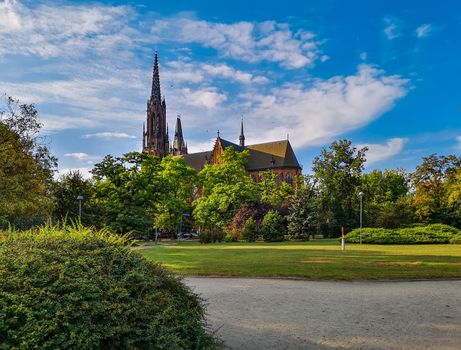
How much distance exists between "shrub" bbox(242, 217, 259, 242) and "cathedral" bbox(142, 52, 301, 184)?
3502cm

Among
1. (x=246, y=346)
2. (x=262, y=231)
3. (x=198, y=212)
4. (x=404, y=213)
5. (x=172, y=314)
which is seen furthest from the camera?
(x=198, y=212)

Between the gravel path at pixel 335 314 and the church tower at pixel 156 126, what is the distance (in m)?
91.4

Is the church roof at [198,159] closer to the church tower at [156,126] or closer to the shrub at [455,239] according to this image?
the church tower at [156,126]

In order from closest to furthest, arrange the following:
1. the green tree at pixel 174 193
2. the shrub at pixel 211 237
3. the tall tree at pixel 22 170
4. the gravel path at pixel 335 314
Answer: the gravel path at pixel 335 314 < the tall tree at pixel 22 170 < the shrub at pixel 211 237 < the green tree at pixel 174 193

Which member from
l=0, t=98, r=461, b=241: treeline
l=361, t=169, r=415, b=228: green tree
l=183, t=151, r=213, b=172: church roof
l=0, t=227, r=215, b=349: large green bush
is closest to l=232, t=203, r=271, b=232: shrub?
l=0, t=98, r=461, b=241: treeline

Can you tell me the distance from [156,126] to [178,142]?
1517 cm

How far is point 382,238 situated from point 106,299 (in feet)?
118

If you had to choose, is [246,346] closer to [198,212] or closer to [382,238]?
[382,238]

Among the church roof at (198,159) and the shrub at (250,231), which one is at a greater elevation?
the church roof at (198,159)

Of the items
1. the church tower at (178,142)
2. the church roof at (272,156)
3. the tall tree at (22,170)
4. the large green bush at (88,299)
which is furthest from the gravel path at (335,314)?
the church tower at (178,142)

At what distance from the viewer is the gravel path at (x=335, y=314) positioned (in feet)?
19.0

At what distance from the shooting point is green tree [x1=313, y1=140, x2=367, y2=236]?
166 feet

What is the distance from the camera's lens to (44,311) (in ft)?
10.9

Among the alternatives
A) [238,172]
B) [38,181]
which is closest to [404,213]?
[238,172]
